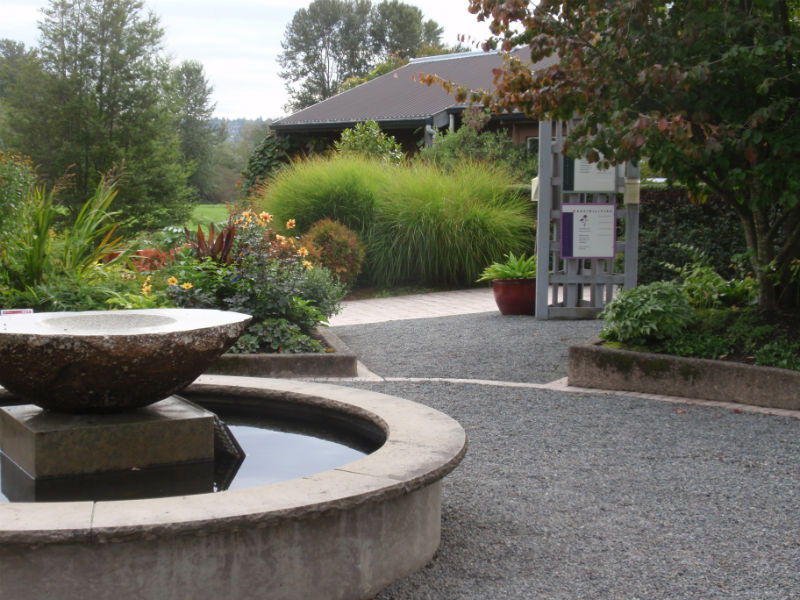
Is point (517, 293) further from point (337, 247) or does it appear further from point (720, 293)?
point (337, 247)

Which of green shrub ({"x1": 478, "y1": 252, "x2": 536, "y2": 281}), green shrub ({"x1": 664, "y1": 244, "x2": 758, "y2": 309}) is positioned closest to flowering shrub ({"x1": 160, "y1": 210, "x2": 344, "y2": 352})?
green shrub ({"x1": 478, "y1": 252, "x2": 536, "y2": 281})

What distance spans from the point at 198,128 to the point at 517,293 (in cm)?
5007

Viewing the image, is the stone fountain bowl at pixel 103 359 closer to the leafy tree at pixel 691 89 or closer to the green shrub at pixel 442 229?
the leafy tree at pixel 691 89

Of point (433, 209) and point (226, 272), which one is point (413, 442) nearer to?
point (226, 272)

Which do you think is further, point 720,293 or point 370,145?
point 370,145

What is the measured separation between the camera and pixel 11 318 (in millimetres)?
3475

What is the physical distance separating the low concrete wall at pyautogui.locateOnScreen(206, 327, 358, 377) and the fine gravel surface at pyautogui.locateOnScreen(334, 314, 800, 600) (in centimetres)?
46

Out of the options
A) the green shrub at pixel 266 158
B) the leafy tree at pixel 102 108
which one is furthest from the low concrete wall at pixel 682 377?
the leafy tree at pixel 102 108

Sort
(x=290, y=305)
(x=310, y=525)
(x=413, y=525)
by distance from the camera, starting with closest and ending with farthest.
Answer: (x=310, y=525) → (x=413, y=525) → (x=290, y=305)

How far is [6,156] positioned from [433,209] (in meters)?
6.48

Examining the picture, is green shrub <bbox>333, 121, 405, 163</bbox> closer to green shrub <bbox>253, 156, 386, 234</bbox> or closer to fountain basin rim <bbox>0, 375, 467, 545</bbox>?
green shrub <bbox>253, 156, 386, 234</bbox>

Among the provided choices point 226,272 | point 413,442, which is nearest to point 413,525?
point 413,442

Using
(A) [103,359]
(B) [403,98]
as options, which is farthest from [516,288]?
(B) [403,98]

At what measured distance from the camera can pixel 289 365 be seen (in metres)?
6.78
